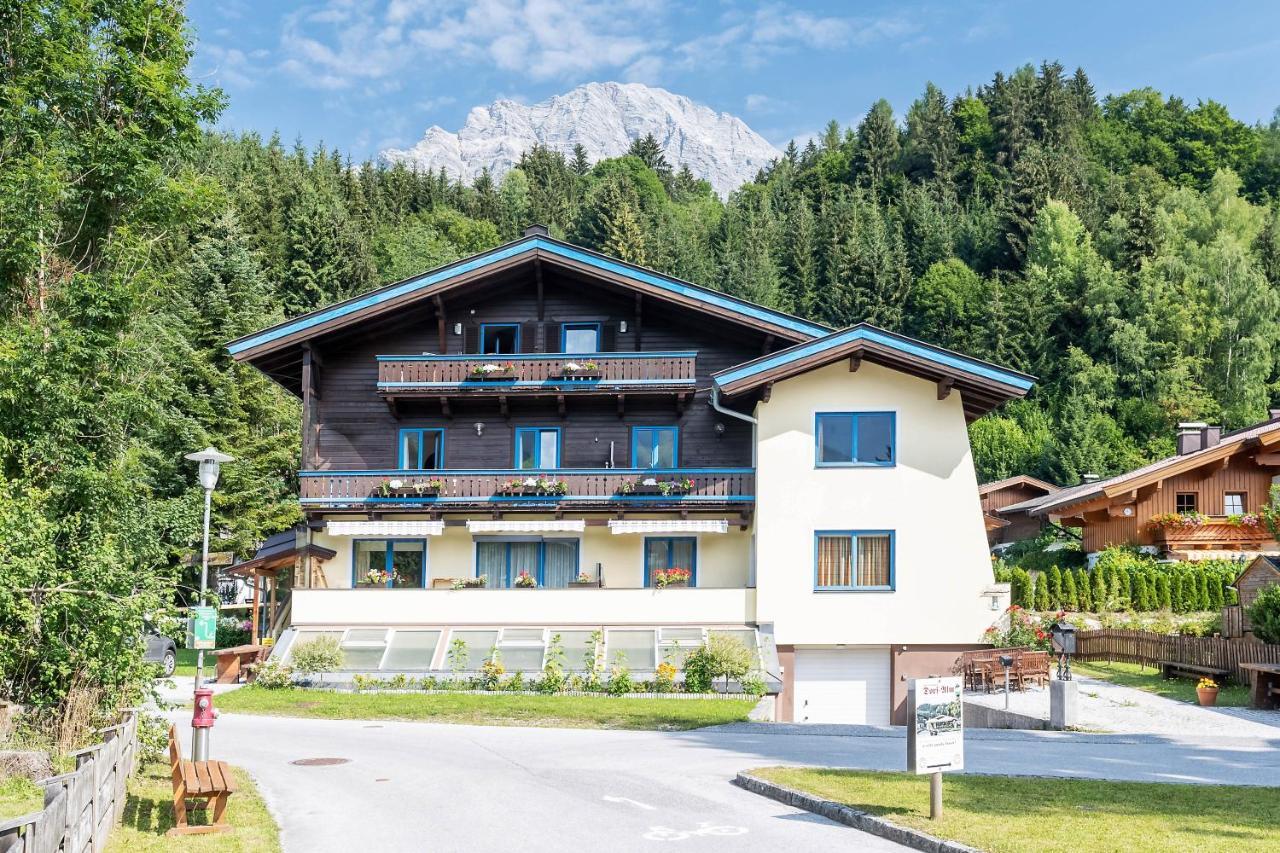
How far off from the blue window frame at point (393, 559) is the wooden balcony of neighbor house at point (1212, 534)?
2580cm

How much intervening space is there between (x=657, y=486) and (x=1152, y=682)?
13.1m

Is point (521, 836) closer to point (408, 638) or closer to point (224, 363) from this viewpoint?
point (408, 638)

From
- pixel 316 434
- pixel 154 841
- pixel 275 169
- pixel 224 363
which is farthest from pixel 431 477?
pixel 275 169

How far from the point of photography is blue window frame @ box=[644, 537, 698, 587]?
3416 centimetres

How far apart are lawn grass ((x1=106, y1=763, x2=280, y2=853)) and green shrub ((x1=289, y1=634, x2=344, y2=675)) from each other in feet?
41.2

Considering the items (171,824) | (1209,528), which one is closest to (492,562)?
(171,824)

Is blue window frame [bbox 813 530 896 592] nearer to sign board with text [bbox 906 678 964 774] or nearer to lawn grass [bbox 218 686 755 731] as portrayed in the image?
lawn grass [bbox 218 686 755 731]

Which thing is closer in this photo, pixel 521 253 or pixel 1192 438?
pixel 521 253

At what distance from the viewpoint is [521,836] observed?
504 inches

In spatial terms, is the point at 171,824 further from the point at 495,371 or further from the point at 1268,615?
the point at 1268,615

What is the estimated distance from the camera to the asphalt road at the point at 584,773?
12.8 metres

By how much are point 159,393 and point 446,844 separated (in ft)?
62.1

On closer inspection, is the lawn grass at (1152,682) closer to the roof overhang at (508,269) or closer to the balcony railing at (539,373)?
the roof overhang at (508,269)

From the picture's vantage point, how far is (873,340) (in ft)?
103
